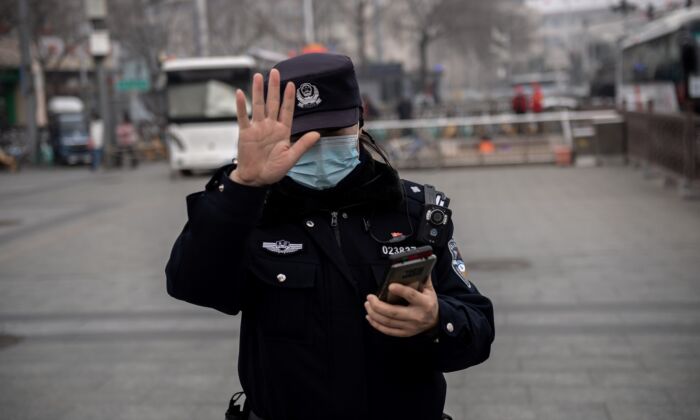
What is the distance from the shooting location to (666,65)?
26156 millimetres

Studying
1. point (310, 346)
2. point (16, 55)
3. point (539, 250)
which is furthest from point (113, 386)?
point (16, 55)

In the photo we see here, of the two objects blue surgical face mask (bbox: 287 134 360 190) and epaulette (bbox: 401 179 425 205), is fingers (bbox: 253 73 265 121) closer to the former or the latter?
blue surgical face mask (bbox: 287 134 360 190)

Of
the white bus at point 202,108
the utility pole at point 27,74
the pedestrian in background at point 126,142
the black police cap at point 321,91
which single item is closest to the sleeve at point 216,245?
the black police cap at point 321,91

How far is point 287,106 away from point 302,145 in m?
0.09

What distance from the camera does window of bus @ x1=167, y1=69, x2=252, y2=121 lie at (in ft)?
78.6

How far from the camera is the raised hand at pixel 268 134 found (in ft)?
6.95

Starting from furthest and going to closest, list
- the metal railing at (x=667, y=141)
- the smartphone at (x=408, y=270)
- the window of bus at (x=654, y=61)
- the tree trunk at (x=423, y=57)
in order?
1. the tree trunk at (x=423, y=57)
2. the window of bus at (x=654, y=61)
3. the metal railing at (x=667, y=141)
4. the smartphone at (x=408, y=270)

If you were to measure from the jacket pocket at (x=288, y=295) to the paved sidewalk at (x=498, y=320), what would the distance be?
3083mm

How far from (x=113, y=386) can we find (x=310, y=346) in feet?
12.9

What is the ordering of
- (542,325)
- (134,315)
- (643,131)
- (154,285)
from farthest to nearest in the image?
(643,131) < (154,285) < (134,315) < (542,325)

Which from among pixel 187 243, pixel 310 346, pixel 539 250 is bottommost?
pixel 539 250

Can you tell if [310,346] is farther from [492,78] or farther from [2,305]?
[492,78]

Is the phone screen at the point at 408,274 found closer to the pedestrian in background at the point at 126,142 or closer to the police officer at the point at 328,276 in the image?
the police officer at the point at 328,276

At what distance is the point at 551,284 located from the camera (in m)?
8.51
